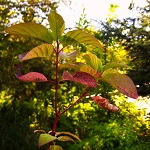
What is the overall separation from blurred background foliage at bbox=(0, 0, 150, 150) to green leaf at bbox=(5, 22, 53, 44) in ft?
12.1

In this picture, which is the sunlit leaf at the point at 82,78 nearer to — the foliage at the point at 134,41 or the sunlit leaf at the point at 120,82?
the sunlit leaf at the point at 120,82

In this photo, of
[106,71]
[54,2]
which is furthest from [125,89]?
[54,2]

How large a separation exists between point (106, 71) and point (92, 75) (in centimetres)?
3

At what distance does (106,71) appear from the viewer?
667 millimetres

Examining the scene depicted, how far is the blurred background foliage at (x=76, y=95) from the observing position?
4352 millimetres

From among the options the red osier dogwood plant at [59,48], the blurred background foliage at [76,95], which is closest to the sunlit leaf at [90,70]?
the red osier dogwood plant at [59,48]

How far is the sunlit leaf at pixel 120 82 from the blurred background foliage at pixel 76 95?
362 centimetres

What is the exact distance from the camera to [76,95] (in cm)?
588

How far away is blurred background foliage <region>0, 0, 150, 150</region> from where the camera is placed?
14.3ft

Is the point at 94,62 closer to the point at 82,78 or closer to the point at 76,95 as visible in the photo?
the point at 82,78

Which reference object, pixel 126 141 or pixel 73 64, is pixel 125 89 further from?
pixel 126 141

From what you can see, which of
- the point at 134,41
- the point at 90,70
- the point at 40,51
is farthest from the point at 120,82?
the point at 134,41

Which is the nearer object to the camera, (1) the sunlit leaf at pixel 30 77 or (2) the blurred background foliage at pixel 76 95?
(1) the sunlit leaf at pixel 30 77

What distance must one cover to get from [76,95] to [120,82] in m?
5.24
